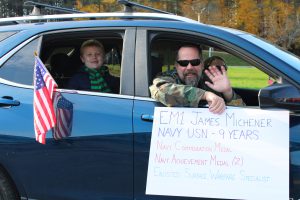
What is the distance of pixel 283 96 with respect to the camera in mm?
2955

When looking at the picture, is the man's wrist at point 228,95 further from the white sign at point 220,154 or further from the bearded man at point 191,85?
the white sign at point 220,154

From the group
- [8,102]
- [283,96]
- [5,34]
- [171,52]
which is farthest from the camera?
[171,52]

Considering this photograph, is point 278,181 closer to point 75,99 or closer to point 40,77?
point 75,99

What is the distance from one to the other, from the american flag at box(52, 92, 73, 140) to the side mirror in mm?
1338

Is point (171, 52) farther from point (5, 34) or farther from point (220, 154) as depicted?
point (5, 34)

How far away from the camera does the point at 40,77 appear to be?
3393mm

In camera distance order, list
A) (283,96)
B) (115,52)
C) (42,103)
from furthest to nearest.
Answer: (115,52)
(42,103)
(283,96)

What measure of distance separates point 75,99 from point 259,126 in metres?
1.30

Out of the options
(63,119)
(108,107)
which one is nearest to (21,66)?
(63,119)

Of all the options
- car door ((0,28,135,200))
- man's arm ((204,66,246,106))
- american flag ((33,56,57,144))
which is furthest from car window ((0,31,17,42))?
man's arm ((204,66,246,106))

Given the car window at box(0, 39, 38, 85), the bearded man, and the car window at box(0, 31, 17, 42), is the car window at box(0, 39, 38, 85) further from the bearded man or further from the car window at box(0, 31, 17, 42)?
the bearded man

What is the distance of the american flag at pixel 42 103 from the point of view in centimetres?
330

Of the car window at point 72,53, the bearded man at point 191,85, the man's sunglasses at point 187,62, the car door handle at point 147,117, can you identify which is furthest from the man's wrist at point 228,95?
the car window at point 72,53

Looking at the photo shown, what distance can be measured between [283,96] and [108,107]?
46.3 inches
